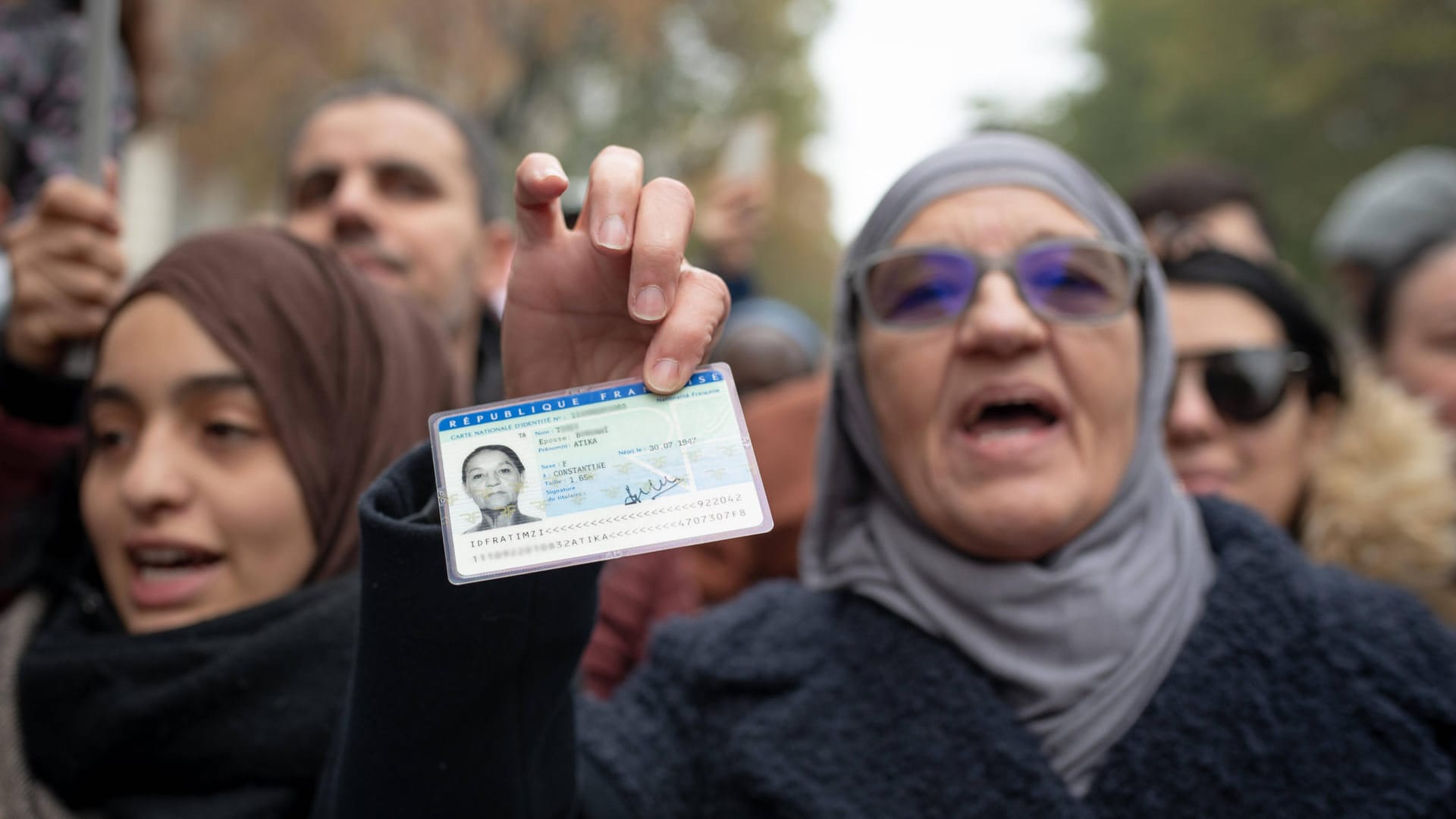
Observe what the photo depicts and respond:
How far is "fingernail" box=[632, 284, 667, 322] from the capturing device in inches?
55.5

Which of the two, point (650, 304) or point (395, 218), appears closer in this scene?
point (650, 304)

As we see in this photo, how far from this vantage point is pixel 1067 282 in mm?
2008

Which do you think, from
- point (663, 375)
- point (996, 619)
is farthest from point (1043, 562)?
point (663, 375)

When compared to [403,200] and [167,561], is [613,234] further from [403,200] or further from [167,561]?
[403,200]

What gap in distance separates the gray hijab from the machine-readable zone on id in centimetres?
78

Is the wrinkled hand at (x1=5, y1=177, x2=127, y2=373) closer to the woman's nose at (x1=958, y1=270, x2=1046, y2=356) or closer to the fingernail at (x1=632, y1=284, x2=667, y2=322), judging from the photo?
the fingernail at (x1=632, y1=284, x2=667, y2=322)

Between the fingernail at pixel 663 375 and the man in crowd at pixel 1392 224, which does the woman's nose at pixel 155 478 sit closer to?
the fingernail at pixel 663 375

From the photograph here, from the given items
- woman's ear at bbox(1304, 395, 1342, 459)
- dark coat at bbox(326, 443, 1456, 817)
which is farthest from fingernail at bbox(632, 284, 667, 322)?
woman's ear at bbox(1304, 395, 1342, 459)

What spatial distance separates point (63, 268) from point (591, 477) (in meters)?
1.59

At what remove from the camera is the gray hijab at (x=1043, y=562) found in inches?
75.3

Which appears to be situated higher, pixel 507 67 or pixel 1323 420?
pixel 507 67

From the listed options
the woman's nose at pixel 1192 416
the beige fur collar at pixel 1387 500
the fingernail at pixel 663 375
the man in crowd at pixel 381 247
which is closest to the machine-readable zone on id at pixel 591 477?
the fingernail at pixel 663 375

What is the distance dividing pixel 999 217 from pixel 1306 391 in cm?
137

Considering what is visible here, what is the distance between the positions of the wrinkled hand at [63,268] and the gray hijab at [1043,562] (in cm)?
149
